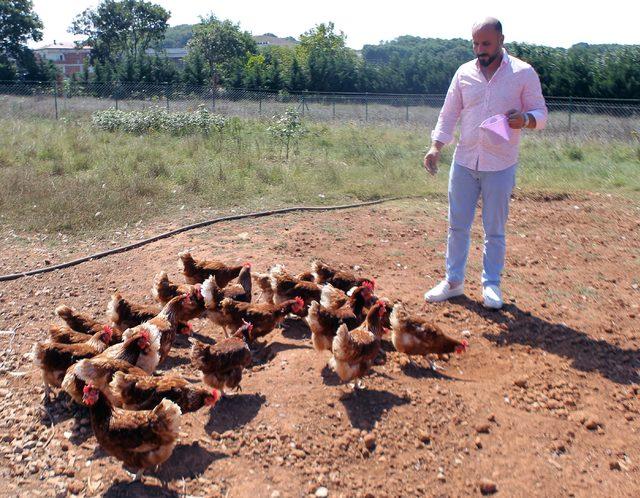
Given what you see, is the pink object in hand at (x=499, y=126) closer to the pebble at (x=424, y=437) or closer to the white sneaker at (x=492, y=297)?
the white sneaker at (x=492, y=297)

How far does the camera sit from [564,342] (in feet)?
18.3

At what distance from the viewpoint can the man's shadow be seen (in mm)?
5113

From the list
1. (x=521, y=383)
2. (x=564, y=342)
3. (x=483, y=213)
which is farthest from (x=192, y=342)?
(x=564, y=342)

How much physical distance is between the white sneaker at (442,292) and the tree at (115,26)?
65534 mm

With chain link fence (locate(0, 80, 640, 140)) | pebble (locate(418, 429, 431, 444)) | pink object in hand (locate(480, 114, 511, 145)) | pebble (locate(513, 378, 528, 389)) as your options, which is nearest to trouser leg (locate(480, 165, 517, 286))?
pink object in hand (locate(480, 114, 511, 145))

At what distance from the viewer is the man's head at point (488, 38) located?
545 centimetres

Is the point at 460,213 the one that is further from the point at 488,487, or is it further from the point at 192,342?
the point at 488,487

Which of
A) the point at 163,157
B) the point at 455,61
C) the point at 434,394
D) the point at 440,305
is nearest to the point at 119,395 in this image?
the point at 434,394

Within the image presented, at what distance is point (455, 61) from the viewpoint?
1704 inches

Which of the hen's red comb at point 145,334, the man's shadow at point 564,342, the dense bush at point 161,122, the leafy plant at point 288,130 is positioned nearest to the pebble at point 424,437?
the man's shadow at point 564,342

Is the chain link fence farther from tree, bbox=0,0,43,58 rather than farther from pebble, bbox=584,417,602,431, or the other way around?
tree, bbox=0,0,43,58

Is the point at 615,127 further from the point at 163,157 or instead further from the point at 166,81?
the point at 166,81

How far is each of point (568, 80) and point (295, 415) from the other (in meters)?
30.1

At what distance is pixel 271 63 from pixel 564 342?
1623 inches
